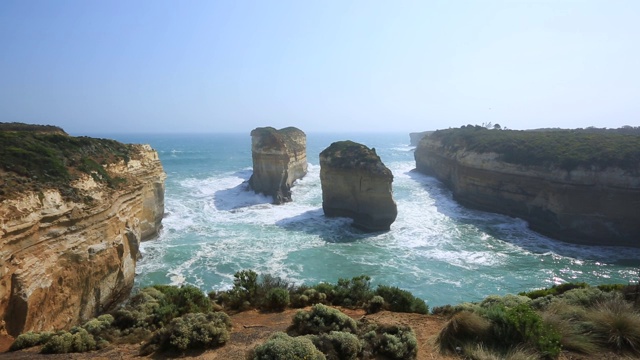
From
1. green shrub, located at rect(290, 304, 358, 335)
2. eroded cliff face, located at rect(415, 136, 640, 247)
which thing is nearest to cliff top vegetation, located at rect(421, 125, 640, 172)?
eroded cliff face, located at rect(415, 136, 640, 247)

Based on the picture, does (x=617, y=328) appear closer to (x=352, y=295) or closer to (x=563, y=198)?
(x=352, y=295)

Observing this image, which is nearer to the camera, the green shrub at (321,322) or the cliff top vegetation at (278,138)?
the green shrub at (321,322)

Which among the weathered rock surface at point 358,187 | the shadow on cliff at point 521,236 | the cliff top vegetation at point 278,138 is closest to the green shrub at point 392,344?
the weathered rock surface at point 358,187

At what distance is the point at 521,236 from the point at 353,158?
14077 mm

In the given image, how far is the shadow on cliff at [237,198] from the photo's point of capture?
3542cm

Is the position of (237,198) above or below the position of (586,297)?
below

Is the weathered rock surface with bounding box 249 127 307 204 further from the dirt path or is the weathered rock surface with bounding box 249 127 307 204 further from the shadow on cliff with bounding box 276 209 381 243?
the dirt path

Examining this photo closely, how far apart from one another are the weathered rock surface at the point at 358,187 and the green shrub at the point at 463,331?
20.3 m

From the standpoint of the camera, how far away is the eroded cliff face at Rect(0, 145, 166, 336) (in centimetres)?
1018

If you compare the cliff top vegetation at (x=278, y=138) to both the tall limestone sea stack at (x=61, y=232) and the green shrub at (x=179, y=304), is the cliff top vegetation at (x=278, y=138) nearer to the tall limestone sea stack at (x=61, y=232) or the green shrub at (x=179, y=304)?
the tall limestone sea stack at (x=61, y=232)

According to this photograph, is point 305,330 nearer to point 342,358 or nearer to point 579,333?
point 342,358

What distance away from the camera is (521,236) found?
1067 inches

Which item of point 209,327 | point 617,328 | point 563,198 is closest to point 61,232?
point 209,327

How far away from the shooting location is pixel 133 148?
74.0 ft
